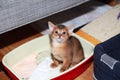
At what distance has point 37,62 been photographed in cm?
108

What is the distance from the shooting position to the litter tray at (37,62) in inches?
38.4

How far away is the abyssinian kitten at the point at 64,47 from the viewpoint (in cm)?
94

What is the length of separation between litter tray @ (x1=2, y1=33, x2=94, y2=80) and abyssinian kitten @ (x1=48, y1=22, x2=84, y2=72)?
4 cm

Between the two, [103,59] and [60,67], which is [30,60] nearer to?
[60,67]

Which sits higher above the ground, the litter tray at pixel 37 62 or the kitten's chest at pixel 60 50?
the kitten's chest at pixel 60 50

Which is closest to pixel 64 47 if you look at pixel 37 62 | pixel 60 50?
pixel 60 50

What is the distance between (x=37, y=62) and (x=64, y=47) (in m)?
0.18

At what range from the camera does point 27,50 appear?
1097 mm

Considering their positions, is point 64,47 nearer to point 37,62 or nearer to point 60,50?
point 60,50

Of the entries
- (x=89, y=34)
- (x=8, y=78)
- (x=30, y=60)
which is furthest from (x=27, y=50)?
(x=89, y=34)

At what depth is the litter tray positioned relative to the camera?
98cm

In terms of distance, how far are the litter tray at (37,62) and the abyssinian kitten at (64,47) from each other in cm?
4

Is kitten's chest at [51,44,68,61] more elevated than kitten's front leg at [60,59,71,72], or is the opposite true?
→ kitten's chest at [51,44,68,61]

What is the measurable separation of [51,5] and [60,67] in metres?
0.27
